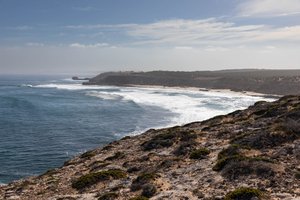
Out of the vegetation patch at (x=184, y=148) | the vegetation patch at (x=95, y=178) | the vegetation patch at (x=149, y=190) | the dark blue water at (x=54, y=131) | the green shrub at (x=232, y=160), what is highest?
the green shrub at (x=232, y=160)

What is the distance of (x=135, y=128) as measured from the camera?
64062 mm

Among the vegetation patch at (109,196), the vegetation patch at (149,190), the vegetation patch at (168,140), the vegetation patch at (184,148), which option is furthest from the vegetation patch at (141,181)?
the vegetation patch at (168,140)

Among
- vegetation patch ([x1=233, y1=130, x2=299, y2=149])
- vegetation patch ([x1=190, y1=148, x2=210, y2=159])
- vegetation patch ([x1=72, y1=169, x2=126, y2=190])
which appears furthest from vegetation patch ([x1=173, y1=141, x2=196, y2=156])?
vegetation patch ([x1=72, y1=169, x2=126, y2=190])

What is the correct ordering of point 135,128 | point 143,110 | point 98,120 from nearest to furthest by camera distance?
point 135,128 → point 98,120 → point 143,110

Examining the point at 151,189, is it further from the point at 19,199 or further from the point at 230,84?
the point at 230,84

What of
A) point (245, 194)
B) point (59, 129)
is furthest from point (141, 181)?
point (59, 129)

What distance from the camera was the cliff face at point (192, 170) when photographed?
18.1 metres

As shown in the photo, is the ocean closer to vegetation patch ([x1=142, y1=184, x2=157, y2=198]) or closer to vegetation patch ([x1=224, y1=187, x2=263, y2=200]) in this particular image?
vegetation patch ([x1=142, y1=184, x2=157, y2=198])

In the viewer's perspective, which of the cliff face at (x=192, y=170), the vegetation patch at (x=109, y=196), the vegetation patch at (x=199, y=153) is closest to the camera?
the cliff face at (x=192, y=170)

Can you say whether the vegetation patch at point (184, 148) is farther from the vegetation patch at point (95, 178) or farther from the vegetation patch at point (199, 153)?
the vegetation patch at point (95, 178)

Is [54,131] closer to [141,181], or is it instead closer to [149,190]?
[141,181]

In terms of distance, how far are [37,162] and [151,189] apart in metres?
25.2

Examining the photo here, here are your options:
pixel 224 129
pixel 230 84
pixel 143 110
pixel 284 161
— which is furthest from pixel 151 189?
pixel 230 84

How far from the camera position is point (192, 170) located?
21.9 metres
